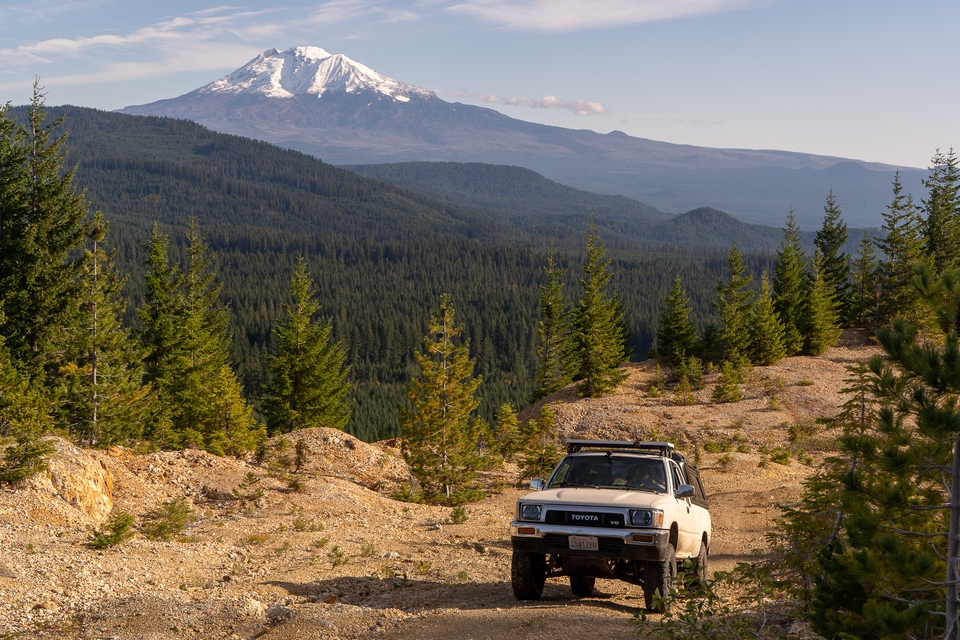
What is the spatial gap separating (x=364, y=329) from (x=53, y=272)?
131 m

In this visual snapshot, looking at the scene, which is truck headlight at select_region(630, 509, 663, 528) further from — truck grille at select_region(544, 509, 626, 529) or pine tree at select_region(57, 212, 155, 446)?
pine tree at select_region(57, 212, 155, 446)

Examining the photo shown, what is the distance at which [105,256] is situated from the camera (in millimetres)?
27844

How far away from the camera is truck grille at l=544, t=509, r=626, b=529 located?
9695 millimetres

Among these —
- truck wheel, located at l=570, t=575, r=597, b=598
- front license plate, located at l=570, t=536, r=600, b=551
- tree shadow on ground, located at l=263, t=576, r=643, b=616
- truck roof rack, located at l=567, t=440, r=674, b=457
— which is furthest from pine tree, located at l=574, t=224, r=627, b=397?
front license plate, located at l=570, t=536, r=600, b=551

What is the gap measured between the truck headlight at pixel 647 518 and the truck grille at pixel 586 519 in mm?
142

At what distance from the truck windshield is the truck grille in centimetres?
112

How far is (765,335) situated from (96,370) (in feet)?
114

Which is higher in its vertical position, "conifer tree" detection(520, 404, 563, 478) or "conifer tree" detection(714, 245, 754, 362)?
"conifer tree" detection(714, 245, 754, 362)

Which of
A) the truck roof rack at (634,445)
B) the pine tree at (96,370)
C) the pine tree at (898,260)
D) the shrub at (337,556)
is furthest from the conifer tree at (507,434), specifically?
the pine tree at (898,260)

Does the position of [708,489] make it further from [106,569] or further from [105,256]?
[105,256]

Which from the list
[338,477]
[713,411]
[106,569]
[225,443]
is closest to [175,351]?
[225,443]

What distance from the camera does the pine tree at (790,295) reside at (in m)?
48.4

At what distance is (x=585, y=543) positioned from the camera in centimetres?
964

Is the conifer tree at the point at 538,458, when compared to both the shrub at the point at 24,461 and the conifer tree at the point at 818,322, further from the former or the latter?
the conifer tree at the point at 818,322
